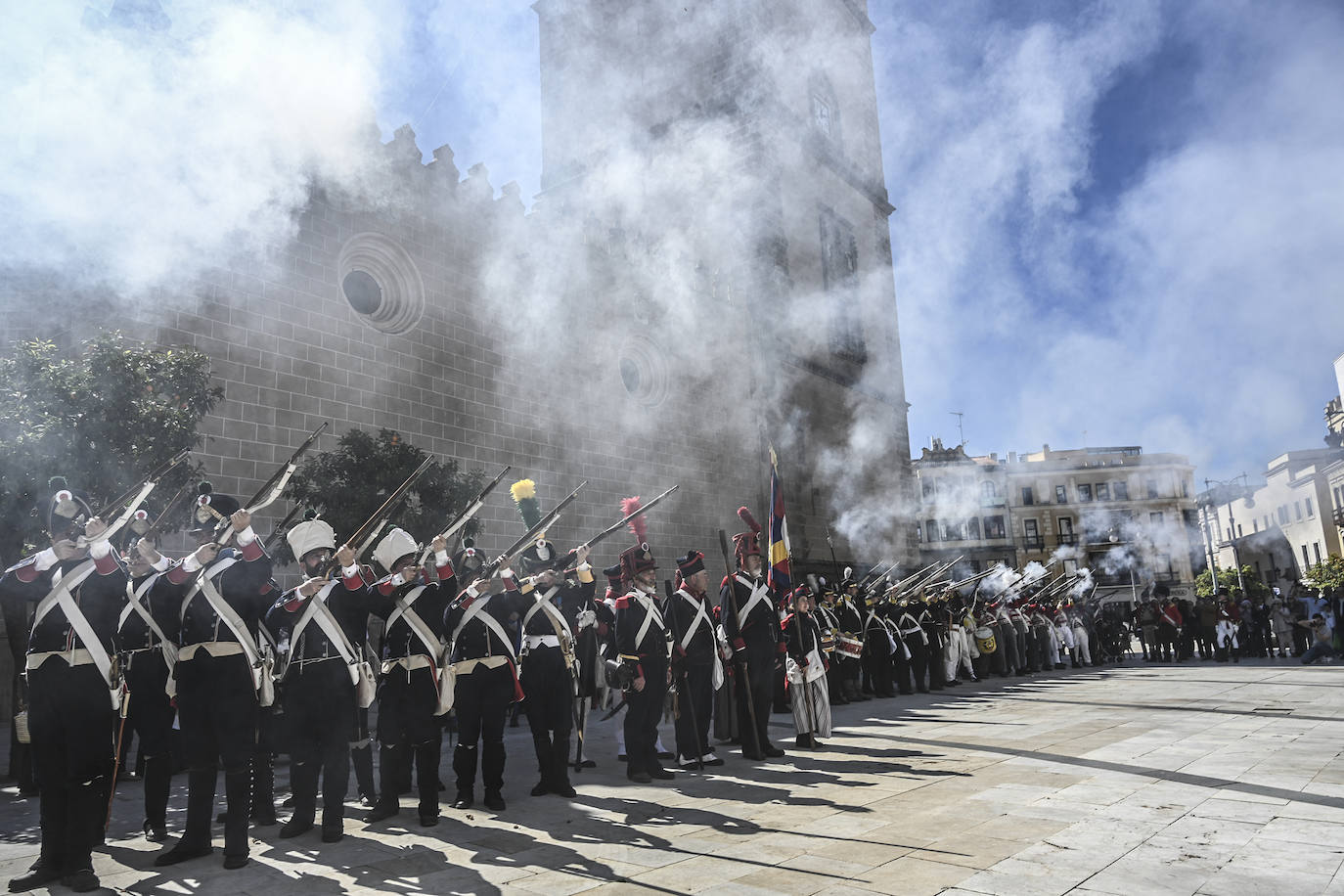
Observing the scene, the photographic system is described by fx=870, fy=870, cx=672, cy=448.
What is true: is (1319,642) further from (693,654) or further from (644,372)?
(693,654)

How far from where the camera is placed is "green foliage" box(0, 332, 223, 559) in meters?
7.09

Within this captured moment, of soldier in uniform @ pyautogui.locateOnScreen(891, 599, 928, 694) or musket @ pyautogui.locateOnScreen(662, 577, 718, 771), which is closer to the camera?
musket @ pyautogui.locateOnScreen(662, 577, 718, 771)

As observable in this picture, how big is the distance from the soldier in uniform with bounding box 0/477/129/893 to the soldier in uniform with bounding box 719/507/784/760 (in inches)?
182

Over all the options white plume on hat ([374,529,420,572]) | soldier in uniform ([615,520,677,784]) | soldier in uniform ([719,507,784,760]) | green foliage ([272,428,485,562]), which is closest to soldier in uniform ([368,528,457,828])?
white plume on hat ([374,529,420,572])

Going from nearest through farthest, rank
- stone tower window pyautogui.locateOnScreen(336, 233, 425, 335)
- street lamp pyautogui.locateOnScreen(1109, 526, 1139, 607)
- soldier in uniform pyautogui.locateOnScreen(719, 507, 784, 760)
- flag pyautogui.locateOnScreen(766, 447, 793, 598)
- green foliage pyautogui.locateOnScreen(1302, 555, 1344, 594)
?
soldier in uniform pyautogui.locateOnScreen(719, 507, 784, 760) → flag pyautogui.locateOnScreen(766, 447, 793, 598) → stone tower window pyautogui.locateOnScreen(336, 233, 425, 335) → green foliage pyautogui.locateOnScreen(1302, 555, 1344, 594) → street lamp pyautogui.locateOnScreen(1109, 526, 1139, 607)

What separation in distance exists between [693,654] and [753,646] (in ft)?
1.83

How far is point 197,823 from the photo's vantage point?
15.2 ft

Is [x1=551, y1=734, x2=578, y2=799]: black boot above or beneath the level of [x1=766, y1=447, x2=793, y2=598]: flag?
beneath

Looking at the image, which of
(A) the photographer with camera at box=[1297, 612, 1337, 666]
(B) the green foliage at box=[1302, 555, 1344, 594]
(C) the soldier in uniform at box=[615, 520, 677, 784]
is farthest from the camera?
(B) the green foliage at box=[1302, 555, 1344, 594]

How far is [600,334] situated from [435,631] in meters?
13.0

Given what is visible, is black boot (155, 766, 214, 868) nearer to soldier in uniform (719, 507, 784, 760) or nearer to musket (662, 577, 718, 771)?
musket (662, 577, 718, 771)

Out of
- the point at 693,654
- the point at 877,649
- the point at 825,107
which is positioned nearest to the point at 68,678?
the point at 693,654

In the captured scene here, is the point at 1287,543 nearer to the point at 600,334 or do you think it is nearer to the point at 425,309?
the point at 600,334

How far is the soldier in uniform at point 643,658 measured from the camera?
682cm
